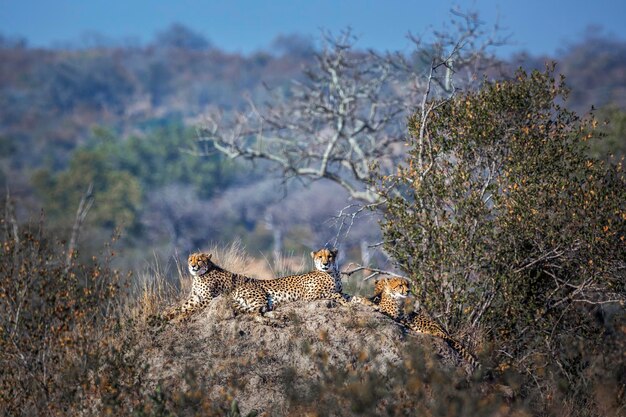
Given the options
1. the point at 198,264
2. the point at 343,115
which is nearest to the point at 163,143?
the point at 343,115

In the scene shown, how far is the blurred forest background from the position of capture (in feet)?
114

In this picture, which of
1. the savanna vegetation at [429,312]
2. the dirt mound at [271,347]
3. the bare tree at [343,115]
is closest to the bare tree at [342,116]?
the bare tree at [343,115]

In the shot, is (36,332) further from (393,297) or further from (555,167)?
(555,167)

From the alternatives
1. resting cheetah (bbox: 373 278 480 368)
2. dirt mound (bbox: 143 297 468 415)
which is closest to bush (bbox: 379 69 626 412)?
resting cheetah (bbox: 373 278 480 368)

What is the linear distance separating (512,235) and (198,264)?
3.14m

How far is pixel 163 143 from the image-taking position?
179ft

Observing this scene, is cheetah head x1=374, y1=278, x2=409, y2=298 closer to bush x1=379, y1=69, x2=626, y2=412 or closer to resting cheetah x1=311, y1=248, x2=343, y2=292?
bush x1=379, y1=69, x2=626, y2=412

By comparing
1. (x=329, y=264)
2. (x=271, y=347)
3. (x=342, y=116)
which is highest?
(x=342, y=116)

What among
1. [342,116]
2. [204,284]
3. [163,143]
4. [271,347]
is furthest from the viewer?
[163,143]

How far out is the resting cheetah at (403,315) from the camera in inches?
367

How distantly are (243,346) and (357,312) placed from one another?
113 centimetres

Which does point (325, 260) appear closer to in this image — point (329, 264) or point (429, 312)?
point (329, 264)

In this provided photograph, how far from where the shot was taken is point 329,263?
9938 millimetres

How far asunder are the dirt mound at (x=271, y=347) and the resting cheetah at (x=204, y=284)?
0.86 feet
